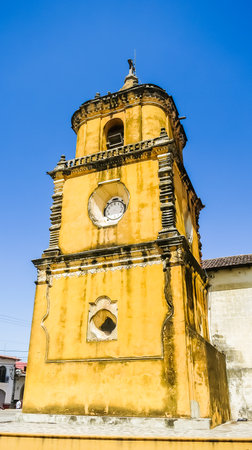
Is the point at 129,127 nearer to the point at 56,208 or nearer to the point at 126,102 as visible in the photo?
the point at 126,102

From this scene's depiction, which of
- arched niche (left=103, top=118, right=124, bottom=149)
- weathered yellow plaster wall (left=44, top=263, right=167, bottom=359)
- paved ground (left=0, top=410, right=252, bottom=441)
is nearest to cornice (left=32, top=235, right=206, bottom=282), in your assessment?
weathered yellow plaster wall (left=44, top=263, right=167, bottom=359)

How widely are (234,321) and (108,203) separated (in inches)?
305

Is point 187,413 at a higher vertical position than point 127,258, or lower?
lower

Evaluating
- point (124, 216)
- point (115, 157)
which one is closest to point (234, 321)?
point (124, 216)

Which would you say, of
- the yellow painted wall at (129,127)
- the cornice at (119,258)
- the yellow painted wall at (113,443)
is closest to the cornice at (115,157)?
the yellow painted wall at (129,127)

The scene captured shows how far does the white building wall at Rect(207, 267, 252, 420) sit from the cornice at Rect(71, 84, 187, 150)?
7679 mm

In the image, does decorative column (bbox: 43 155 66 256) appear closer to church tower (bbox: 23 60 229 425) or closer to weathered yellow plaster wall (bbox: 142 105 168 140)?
church tower (bbox: 23 60 229 425)

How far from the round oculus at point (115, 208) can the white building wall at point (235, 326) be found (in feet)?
18.9

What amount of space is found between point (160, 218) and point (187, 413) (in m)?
6.40

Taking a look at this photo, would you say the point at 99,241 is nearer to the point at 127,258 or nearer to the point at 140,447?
the point at 127,258

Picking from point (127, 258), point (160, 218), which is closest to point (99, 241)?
point (127, 258)

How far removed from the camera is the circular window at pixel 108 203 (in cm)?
1496

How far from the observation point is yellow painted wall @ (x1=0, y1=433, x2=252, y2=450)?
6.15 meters

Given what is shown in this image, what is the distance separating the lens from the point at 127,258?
13242 millimetres
